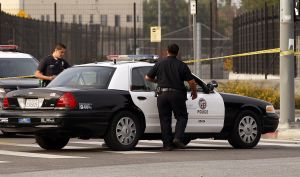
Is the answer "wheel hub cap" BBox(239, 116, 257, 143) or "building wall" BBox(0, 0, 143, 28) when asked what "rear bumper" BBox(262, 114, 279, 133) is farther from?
"building wall" BBox(0, 0, 143, 28)

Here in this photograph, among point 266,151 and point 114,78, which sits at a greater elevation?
point 114,78

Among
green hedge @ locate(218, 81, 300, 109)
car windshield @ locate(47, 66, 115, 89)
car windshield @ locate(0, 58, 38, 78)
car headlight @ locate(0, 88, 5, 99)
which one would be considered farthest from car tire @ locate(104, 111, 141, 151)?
green hedge @ locate(218, 81, 300, 109)

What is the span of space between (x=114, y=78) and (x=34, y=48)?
22222 millimetres

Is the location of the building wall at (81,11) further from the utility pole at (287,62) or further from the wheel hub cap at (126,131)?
the wheel hub cap at (126,131)

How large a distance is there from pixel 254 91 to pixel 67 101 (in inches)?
574

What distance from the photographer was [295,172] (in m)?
13.3

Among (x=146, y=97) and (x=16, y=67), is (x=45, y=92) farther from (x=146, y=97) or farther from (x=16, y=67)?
(x=16, y=67)

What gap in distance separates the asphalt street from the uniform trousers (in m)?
0.30

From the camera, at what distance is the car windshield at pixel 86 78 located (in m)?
17.4

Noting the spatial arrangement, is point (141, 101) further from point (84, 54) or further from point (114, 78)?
point (84, 54)

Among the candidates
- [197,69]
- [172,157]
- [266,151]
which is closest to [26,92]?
[172,157]

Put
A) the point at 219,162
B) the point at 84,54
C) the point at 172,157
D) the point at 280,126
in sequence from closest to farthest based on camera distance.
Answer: the point at 219,162
the point at 172,157
the point at 280,126
the point at 84,54

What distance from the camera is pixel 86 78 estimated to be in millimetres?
Answer: 17500

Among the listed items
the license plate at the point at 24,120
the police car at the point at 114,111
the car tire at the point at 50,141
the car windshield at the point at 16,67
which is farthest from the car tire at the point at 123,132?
the car windshield at the point at 16,67
